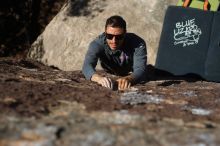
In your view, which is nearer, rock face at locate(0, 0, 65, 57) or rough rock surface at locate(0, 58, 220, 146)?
rough rock surface at locate(0, 58, 220, 146)

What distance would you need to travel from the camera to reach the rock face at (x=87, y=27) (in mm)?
6917

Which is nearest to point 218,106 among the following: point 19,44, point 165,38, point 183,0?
point 165,38

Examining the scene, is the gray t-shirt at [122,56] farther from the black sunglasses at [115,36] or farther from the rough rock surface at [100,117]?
the rough rock surface at [100,117]

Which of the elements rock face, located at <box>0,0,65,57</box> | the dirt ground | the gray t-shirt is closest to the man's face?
the gray t-shirt

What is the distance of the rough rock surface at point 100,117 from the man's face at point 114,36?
994 mm

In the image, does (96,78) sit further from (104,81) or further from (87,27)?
(87,27)

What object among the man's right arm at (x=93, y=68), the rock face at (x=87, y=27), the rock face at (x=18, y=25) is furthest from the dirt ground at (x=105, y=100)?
the rock face at (x=18, y=25)

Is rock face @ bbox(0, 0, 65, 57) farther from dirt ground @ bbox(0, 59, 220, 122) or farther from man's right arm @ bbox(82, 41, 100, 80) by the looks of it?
dirt ground @ bbox(0, 59, 220, 122)

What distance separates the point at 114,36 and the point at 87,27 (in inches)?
83.4

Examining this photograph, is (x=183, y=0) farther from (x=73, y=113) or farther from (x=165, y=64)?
(x=73, y=113)

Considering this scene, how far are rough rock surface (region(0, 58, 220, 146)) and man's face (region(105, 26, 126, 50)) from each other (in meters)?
0.99

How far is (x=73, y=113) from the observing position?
309 cm

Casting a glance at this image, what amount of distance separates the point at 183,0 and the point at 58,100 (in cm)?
397

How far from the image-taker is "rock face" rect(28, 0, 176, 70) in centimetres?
692
